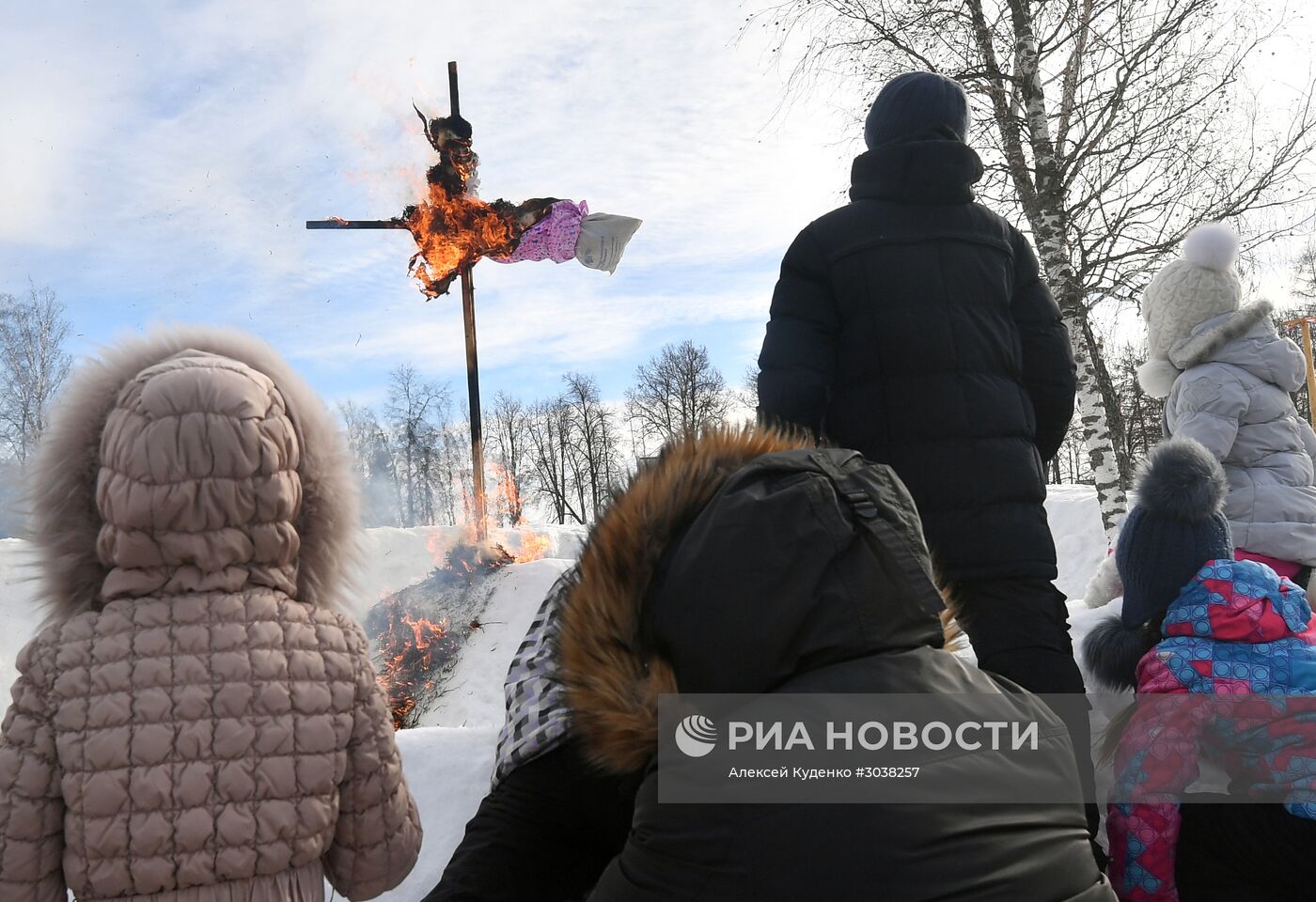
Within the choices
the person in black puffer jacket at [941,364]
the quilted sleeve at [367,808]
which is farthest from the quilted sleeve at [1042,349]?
the quilted sleeve at [367,808]

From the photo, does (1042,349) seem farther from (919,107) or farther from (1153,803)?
(1153,803)

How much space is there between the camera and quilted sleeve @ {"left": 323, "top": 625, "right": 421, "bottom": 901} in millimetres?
1883

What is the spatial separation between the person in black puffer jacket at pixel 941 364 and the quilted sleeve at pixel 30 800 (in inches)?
69.9

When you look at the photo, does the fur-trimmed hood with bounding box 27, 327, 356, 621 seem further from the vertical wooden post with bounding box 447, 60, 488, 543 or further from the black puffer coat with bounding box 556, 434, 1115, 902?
the vertical wooden post with bounding box 447, 60, 488, 543

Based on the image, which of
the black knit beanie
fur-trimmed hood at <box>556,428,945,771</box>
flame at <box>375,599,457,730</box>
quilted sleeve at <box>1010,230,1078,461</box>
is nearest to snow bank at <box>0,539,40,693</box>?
flame at <box>375,599,457,730</box>

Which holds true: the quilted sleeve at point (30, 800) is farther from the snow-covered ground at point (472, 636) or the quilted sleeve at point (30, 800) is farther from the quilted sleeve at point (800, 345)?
the quilted sleeve at point (800, 345)

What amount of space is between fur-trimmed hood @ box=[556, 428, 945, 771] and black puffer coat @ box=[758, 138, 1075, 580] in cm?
132

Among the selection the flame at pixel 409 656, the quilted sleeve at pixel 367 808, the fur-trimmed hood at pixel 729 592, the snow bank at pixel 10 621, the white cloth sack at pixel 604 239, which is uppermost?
the white cloth sack at pixel 604 239

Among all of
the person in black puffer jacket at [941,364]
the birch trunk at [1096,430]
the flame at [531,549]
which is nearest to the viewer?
the person in black puffer jacket at [941,364]

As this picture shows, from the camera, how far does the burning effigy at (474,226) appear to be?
12.0 metres

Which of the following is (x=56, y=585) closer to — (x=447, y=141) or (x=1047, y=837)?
(x=1047, y=837)

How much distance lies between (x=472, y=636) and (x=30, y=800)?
376 inches

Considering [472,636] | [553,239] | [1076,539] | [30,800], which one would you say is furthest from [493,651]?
[30,800]

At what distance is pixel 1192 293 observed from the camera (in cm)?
386
